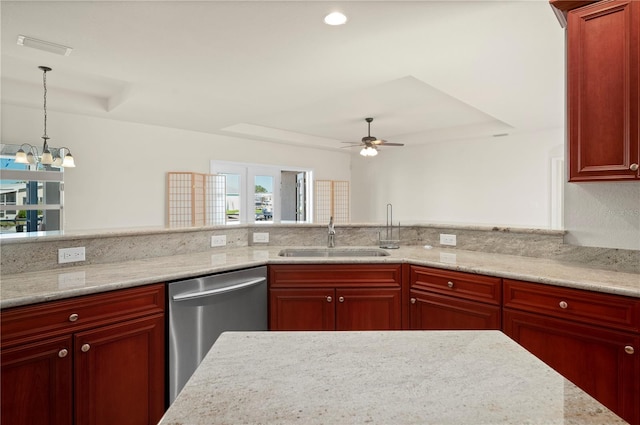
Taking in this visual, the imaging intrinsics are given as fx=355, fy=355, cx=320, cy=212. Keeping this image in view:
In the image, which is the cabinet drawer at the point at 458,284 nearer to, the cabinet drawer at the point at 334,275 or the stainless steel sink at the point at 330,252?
the cabinet drawer at the point at 334,275

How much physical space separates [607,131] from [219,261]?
2.30 metres

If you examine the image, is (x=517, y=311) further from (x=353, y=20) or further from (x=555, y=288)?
(x=353, y=20)

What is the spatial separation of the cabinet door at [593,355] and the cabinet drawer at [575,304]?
41 millimetres

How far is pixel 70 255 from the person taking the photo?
212cm

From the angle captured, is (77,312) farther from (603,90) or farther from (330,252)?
(603,90)

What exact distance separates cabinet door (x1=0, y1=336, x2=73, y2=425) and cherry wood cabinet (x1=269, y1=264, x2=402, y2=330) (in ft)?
3.76

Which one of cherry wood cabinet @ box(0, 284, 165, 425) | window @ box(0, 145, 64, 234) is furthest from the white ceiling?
cherry wood cabinet @ box(0, 284, 165, 425)

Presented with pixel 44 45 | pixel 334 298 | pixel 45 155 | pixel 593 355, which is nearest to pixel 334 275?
pixel 334 298

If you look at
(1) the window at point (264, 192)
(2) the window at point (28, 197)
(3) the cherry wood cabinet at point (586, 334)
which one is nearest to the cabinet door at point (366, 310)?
(3) the cherry wood cabinet at point (586, 334)

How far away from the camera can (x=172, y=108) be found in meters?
4.36

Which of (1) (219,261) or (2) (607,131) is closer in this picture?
(2) (607,131)

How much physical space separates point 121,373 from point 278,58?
2429mm

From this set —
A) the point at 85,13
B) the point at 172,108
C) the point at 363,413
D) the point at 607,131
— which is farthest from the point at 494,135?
the point at 363,413

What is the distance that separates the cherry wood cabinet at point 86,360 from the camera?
4.81ft
